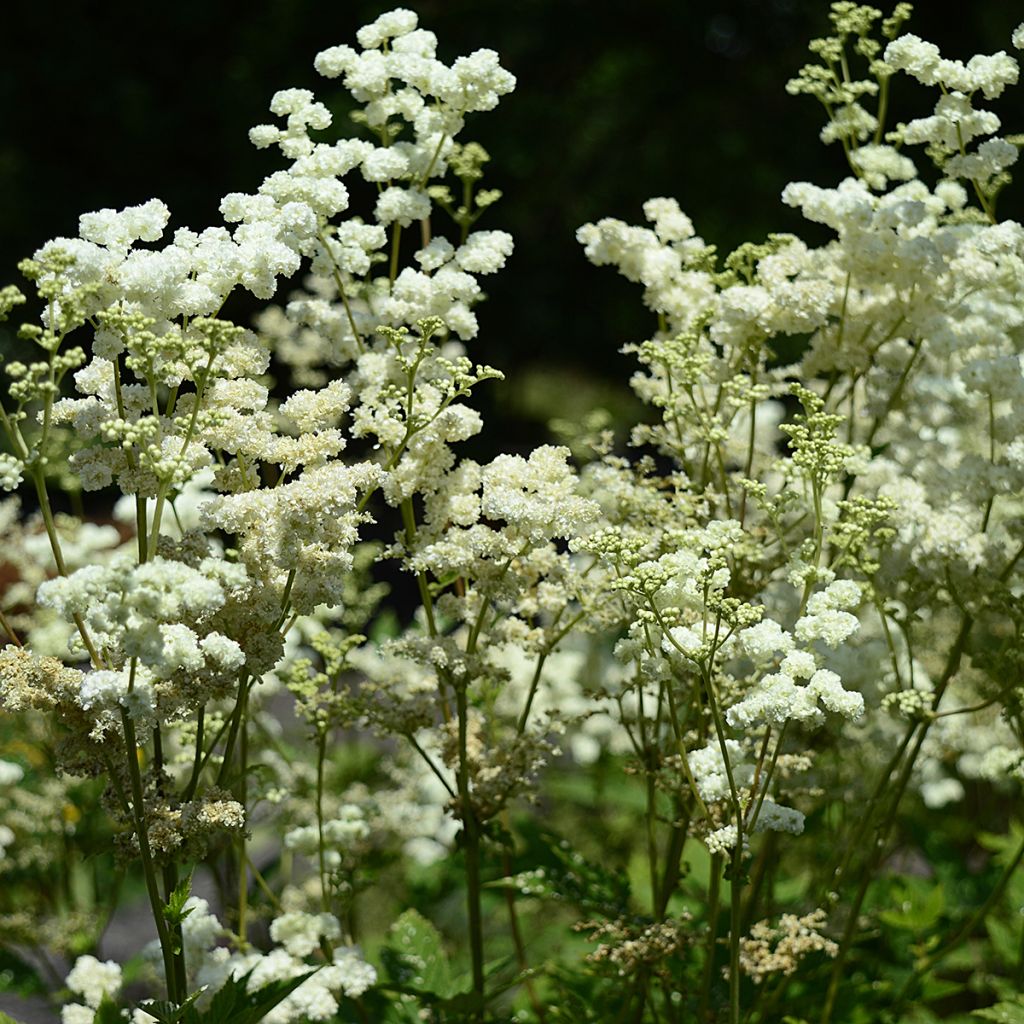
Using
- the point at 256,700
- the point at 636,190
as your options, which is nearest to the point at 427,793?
the point at 256,700

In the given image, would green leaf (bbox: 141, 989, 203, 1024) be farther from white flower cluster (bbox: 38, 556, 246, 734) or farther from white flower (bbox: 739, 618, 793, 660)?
white flower (bbox: 739, 618, 793, 660)

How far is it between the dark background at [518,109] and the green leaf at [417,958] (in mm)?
9821

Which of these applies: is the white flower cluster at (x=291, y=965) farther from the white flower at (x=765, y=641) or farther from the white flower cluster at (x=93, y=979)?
the white flower at (x=765, y=641)

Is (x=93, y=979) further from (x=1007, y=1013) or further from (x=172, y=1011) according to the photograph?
(x=1007, y=1013)

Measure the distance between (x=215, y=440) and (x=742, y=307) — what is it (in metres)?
1.06

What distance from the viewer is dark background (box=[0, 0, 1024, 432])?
1238 cm

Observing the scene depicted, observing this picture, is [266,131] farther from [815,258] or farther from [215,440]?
[815,258]

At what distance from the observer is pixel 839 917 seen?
10.00ft

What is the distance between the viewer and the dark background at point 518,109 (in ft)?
40.6

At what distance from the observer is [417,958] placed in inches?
114

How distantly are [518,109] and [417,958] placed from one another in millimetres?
10429

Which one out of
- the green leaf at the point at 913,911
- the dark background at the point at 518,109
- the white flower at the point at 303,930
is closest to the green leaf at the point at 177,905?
the white flower at the point at 303,930

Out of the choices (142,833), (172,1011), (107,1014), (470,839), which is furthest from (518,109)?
(172,1011)

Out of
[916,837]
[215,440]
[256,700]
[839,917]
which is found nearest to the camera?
[215,440]
